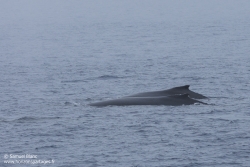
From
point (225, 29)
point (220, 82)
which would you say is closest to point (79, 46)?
point (225, 29)

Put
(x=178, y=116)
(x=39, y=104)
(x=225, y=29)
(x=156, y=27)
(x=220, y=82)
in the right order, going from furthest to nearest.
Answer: (x=156, y=27)
(x=225, y=29)
(x=220, y=82)
(x=39, y=104)
(x=178, y=116)

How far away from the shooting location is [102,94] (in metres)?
32.0

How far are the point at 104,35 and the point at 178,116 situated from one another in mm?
49199

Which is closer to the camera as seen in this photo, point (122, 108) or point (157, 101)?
point (122, 108)

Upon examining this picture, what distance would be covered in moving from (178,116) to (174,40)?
4007 centimetres

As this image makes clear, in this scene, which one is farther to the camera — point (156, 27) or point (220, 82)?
point (156, 27)

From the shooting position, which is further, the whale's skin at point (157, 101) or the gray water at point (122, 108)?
the whale's skin at point (157, 101)

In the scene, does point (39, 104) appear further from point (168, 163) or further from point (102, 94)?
point (168, 163)

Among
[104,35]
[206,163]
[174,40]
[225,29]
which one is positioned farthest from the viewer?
[225,29]

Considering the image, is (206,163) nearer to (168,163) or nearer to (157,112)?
(168,163)

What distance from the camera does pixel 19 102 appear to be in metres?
29.6

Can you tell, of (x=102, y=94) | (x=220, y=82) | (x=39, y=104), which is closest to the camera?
(x=39, y=104)

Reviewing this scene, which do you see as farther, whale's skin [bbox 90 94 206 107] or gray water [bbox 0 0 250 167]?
whale's skin [bbox 90 94 206 107]

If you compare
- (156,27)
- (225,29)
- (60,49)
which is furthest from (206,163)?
(156,27)
